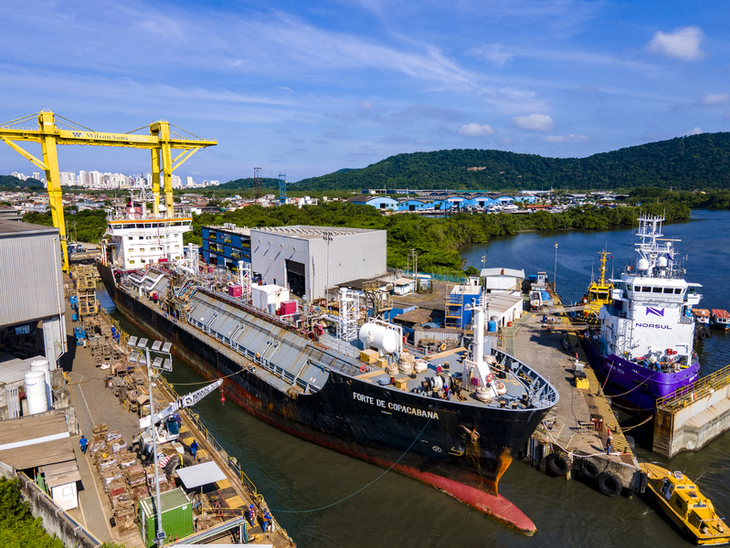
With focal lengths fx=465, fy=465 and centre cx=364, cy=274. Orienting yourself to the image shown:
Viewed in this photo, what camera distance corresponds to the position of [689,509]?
1584 cm

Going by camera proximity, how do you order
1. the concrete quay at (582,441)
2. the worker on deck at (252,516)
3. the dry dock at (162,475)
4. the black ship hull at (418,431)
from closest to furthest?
the dry dock at (162,475) < the worker on deck at (252,516) < the black ship hull at (418,431) < the concrete quay at (582,441)

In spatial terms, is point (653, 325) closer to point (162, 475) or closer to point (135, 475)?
point (162, 475)

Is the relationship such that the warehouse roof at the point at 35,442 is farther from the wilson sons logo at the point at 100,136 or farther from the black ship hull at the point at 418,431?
the wilson sons logo at the point at 100,136

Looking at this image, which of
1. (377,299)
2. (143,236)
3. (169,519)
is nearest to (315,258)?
(377,299)

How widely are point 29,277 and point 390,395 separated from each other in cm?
1672

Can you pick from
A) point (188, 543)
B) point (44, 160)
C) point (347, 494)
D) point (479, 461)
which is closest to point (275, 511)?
point (347, 494)

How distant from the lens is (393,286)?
42.6 meters

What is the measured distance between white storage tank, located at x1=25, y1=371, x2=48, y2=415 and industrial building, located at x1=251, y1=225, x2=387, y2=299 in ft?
73.0

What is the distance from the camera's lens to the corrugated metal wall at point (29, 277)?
1984 centimetres

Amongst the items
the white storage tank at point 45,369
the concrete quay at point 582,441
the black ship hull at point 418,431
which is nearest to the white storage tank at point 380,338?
the black ship hull at point 418,431

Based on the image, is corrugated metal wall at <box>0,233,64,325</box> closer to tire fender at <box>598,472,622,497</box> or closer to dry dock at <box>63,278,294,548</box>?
dry dock at <box>63,278,294,548</box>

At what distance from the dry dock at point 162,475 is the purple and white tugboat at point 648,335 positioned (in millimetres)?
19123

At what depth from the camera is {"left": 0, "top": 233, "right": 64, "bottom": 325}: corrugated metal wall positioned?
19.8 m

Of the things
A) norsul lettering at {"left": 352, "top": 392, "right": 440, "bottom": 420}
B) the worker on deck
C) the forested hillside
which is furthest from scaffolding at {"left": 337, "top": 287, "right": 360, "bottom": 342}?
the forested hillside
